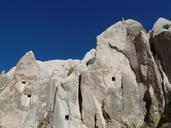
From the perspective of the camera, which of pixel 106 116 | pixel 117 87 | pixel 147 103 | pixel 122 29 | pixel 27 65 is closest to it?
pixel 147 103

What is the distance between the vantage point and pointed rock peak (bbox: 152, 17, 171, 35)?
18663 millimetres

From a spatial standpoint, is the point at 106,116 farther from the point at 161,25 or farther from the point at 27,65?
the point at 27,65

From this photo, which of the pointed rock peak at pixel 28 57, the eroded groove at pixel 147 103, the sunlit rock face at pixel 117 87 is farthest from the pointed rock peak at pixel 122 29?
the pointed rock peak at pixel 28 57

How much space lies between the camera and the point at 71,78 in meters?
20.7

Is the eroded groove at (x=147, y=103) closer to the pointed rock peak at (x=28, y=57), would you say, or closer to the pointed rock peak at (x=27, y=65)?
the pointed rock peak at (x=27, y=65)

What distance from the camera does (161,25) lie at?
1923 cm

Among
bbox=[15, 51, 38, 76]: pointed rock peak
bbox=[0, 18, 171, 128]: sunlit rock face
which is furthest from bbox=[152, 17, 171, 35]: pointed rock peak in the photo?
bbox=[15, 51, 38, 76]: pointed rock peak

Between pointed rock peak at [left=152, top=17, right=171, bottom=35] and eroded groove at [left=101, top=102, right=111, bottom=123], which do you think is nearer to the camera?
pointed rock peak at [left=152, top=17, right=171, bottom=35]

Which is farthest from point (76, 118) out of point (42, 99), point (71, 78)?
point (42, 99)

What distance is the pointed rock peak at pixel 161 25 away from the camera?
61.2 feet

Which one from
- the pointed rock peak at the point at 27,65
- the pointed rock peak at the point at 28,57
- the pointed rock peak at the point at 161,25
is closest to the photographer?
the pointed rock peak at the point at 161,25

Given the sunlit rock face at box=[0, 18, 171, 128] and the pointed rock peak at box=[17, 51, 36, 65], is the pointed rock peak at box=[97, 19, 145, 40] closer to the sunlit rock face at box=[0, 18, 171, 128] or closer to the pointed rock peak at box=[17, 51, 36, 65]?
the sunlit rock face at box=[0, 18, 171, 128]

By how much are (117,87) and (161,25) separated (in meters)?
3.49

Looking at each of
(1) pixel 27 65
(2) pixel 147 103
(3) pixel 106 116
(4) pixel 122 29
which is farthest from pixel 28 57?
(2) pixel 147 103
